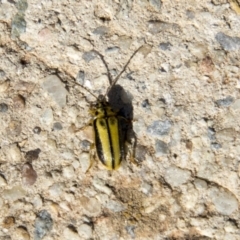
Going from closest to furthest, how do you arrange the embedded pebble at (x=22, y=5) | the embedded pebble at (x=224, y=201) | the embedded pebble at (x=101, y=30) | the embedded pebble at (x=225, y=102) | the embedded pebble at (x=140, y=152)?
the embedded pebble at (x=224, y=201) → the embedded pebble at (x=140, y=152) → the embedded pebble at (x=225, y=102) → the embedded pebble at (x=101, y=30) → the embedded pebble at (x=22, y=5)

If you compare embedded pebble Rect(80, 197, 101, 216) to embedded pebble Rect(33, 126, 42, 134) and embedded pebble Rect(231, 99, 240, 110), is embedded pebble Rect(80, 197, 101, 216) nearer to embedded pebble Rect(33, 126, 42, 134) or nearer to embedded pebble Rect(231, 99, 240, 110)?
embedded pebble Rect(33, 126, 42, 134)

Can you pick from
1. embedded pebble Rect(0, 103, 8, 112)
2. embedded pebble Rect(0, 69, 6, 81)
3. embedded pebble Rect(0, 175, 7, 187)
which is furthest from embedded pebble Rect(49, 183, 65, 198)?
embedded pebble Rect(0, 69, 6, 81)

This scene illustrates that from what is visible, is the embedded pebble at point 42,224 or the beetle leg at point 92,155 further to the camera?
the beetle leg at point 92,155

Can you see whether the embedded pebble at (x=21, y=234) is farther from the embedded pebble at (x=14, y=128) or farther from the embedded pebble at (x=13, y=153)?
the embedded pebble at (x=14, y=128)

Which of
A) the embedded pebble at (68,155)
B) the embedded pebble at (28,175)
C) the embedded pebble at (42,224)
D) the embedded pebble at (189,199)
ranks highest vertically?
the embedded pebble at (189,199)

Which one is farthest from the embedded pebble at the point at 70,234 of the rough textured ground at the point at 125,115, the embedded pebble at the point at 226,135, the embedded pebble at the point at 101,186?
the embedded pebble at the point at 226,135

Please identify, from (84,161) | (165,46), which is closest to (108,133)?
(84,161)
